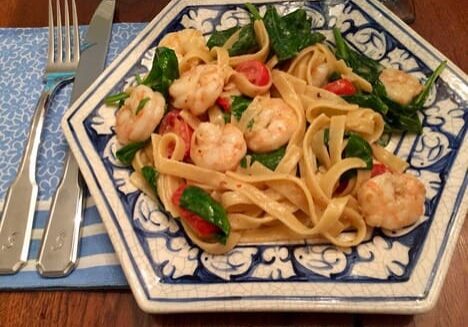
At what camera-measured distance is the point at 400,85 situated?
1904 mm

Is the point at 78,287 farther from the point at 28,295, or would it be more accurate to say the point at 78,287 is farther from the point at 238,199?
the point at 238,199

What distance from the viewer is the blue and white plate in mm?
1473

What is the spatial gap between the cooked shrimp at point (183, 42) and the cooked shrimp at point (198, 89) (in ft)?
0.78

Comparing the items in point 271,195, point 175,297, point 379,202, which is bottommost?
point 175,297

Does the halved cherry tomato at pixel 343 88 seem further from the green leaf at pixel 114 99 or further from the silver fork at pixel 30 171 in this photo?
the silver fork at pixel 30 171

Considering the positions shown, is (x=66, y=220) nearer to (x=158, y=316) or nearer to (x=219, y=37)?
(x=158, y=316)

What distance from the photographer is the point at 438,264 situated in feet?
4.89

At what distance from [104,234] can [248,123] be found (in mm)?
592

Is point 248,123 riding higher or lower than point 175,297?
higher

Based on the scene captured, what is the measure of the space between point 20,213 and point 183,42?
0.86 metres

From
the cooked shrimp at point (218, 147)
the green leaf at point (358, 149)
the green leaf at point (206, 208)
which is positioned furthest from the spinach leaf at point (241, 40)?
the green leaf at point (206, 208)

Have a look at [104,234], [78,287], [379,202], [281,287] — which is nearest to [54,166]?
[104,234]

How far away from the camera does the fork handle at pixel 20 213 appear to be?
1.76 meters

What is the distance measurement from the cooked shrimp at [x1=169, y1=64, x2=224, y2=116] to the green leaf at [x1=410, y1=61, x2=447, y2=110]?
25.8 inches
